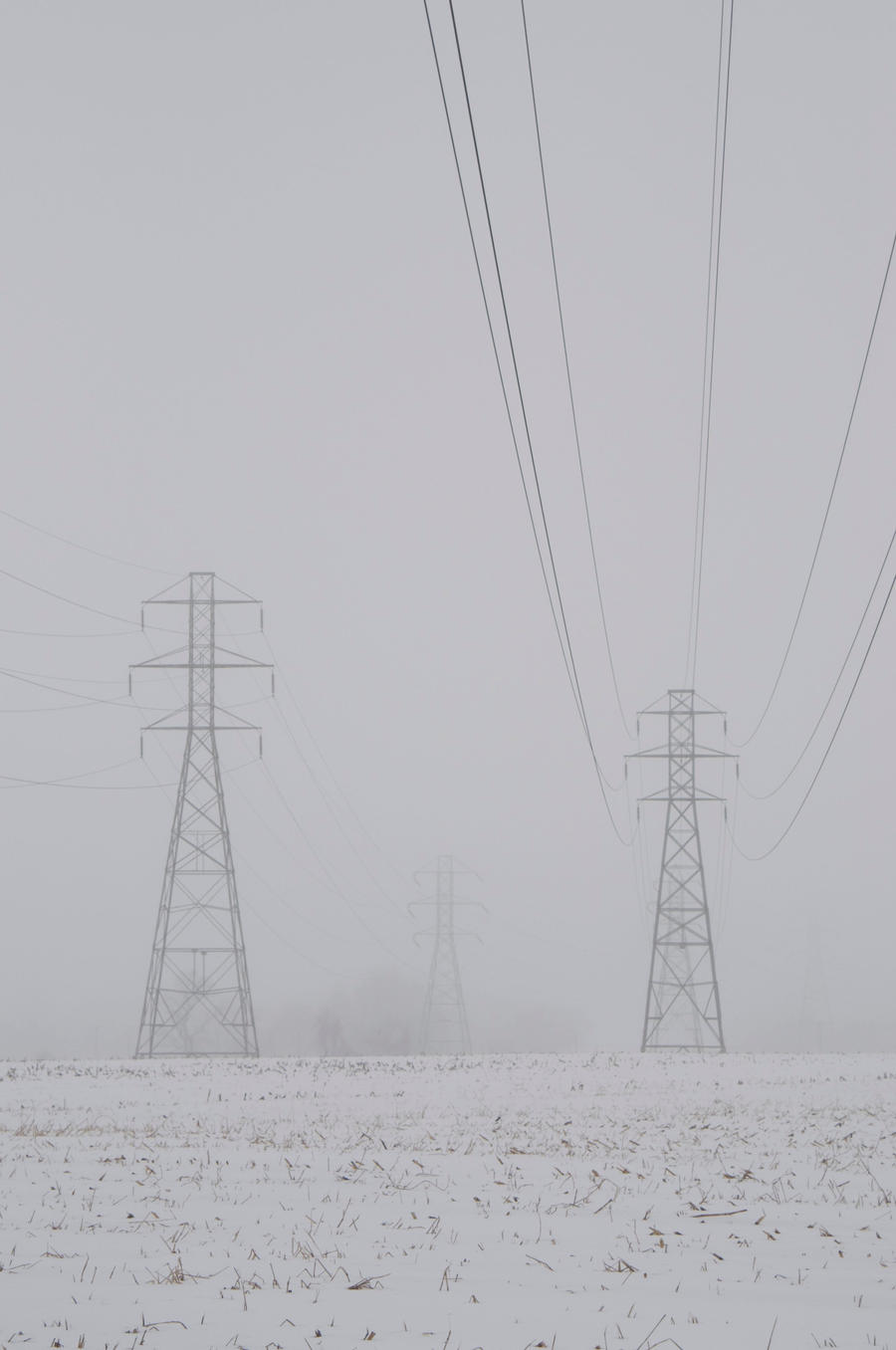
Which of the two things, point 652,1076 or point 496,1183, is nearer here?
point 496,1183

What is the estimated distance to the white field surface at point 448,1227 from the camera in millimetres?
6945

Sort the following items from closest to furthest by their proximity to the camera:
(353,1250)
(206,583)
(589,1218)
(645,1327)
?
(645,1327), (353,1250), (589,1218), (206,583)

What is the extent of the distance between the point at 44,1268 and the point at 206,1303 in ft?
5.20

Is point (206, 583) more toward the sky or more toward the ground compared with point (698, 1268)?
more toward the sky

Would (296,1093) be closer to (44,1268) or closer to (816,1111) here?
(816,1111)

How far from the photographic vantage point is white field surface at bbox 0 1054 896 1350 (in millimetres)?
6945

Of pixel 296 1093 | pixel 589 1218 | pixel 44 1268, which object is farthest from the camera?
pixel 296 1093

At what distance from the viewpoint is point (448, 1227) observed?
989 cm

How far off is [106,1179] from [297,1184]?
203cm

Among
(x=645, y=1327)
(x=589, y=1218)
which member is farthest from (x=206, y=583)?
(x=645, y=1327)

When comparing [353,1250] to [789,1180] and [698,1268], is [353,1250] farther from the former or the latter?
[789,1180]

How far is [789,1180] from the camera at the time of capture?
1223 cm

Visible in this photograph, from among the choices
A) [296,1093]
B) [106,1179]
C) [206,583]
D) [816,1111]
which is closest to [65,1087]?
[296,1093]

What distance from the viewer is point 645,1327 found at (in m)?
6.92
